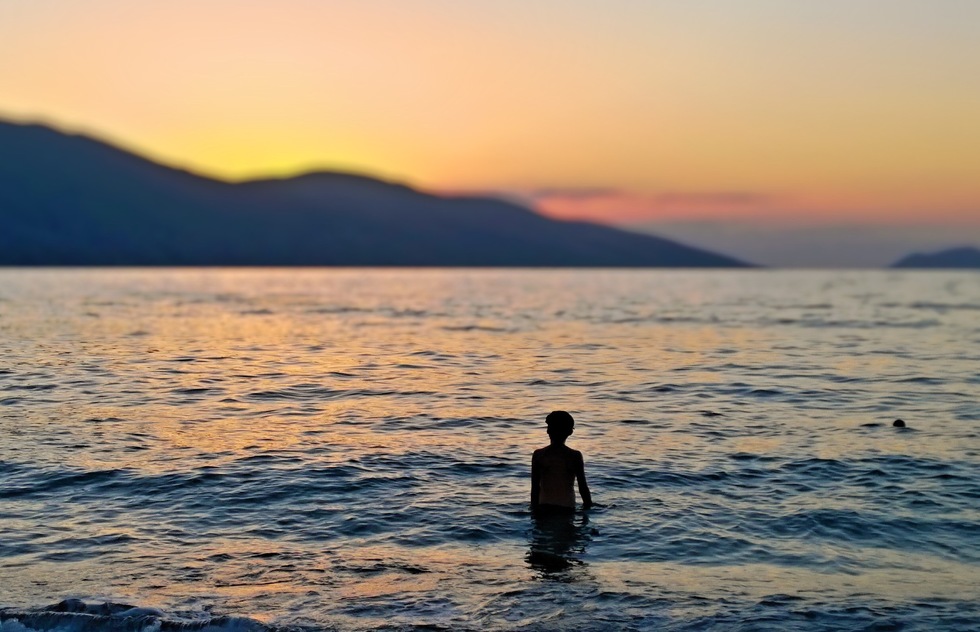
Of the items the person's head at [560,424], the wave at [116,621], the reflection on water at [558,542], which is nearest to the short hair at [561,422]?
the person's head at [560,424]

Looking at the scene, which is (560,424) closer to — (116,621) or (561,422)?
(561,422)

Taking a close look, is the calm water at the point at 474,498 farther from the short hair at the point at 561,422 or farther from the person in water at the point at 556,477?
the short hair at the point at 561,422

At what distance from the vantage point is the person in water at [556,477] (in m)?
13.1

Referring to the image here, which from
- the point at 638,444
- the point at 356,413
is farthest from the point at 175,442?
the point at 638,444

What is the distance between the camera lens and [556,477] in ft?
43.8

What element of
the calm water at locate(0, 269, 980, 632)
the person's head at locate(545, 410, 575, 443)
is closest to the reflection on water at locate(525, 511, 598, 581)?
the calm water at locate(0, 269, 980, 632)

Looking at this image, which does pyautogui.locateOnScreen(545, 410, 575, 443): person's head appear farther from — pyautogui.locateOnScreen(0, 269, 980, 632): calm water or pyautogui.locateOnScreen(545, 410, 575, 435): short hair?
pyautogui.locateOnScreen(0, 269, 980, 632): calm water

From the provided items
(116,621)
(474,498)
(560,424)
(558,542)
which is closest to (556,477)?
(560,424)

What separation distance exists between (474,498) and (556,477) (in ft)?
6.17

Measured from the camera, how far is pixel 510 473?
1653cm

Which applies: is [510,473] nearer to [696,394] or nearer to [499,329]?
[696,394]

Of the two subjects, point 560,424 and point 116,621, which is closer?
point 116,621

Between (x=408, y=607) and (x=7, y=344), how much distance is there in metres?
37.7

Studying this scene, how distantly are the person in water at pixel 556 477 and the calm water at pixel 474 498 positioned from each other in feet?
1.22
